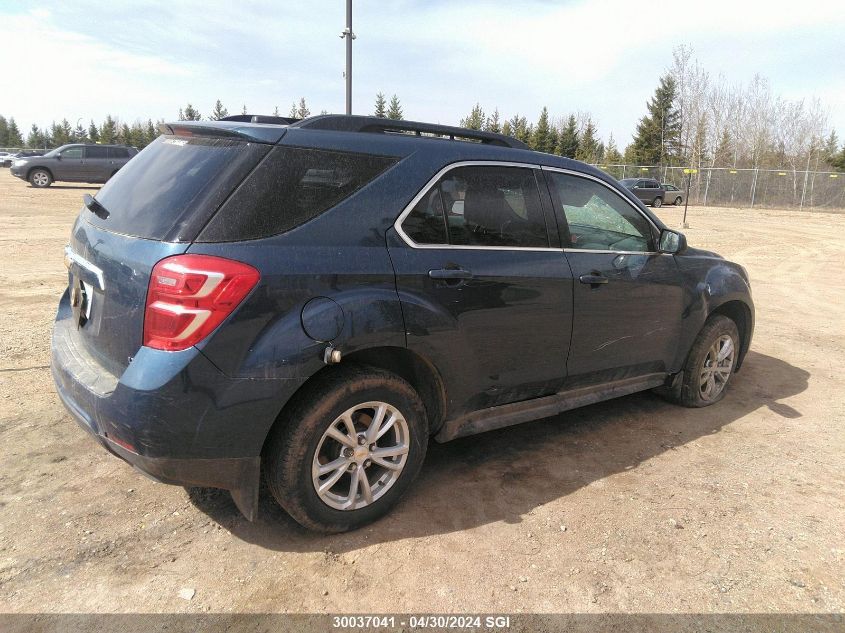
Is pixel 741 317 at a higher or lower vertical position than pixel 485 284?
lower

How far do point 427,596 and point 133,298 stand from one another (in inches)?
67.8

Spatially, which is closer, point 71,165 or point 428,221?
point 428,221

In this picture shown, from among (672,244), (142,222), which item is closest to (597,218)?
(672,244)

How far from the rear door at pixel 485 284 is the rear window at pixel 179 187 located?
2.54 ft

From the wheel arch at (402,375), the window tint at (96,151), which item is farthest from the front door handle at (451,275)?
the window tint at (96,151)

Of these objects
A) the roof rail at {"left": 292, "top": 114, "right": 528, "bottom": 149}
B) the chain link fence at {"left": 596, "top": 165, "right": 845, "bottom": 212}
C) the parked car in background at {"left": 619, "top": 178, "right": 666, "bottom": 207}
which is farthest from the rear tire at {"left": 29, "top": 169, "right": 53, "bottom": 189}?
the chain link fence at {"left": 596, "top": 165, "right": 845, "bottom": 212}

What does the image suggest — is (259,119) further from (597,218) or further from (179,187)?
(597,218)

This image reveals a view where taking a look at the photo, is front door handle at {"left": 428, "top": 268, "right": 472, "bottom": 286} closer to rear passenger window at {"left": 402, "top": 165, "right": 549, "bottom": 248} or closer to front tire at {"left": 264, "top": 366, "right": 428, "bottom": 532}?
rear passenger window at {"left": 402, "top": 165, "right": 549, "bottom": 248}

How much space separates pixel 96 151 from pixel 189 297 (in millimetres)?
25925

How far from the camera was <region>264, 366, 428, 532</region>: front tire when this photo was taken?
2686 mm

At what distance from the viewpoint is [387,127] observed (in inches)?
125

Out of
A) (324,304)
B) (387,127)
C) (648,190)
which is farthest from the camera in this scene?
(648,190)

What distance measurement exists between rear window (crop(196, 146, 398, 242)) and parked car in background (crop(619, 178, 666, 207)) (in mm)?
32201

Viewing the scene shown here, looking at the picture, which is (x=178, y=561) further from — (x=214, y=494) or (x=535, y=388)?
(x=535, y=388)
